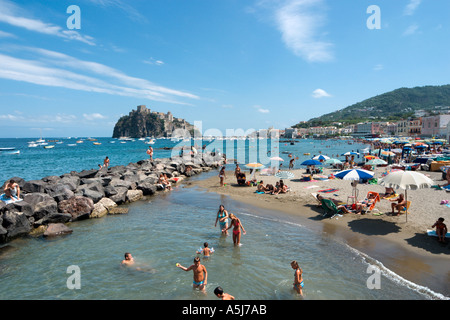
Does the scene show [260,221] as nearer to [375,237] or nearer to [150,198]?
[375,237]

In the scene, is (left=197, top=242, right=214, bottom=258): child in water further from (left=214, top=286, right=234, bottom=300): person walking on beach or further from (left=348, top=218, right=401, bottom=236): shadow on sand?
(left=348, top=218, right=401, bottom=236): shadow on sand

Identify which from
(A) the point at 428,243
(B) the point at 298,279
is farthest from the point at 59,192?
(A) the point at 428,243

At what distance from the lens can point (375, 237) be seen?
10.4 metres

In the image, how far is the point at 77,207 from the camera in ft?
46.2

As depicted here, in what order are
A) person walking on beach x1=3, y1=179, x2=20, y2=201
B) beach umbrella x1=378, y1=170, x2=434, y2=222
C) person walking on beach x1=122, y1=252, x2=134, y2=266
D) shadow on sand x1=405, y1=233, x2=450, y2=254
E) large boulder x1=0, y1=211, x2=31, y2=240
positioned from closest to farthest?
shadow on sand x1=405, y1=233, x2=450, y2=254
person walking on beach x1=122, y1=252, x2=134, y2=266
beach umbrella x1=378, y1=170, x2=434, y2=222
large boulder x1=0, y1=211, x2=31, y2=240
person walking on beach x1=3, y1=179, x2=20, y2=201

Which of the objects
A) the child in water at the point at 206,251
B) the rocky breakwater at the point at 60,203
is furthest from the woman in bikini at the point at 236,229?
the rocky breakwater at the point at 60,203

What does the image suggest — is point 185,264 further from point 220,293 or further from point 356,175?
point 356,175

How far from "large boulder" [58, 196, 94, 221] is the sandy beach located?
970 cm

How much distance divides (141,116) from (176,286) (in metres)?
196

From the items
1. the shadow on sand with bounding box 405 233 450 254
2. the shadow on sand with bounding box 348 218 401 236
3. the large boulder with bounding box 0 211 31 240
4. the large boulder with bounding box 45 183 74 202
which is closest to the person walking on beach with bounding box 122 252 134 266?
the large boulder with bounding box 0 211 31 240

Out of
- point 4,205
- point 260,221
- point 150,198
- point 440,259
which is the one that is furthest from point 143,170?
point 440,259

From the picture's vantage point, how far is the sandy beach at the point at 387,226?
26.1 feet

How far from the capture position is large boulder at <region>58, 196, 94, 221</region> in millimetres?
13852

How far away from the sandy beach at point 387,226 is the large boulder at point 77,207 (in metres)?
9.70
